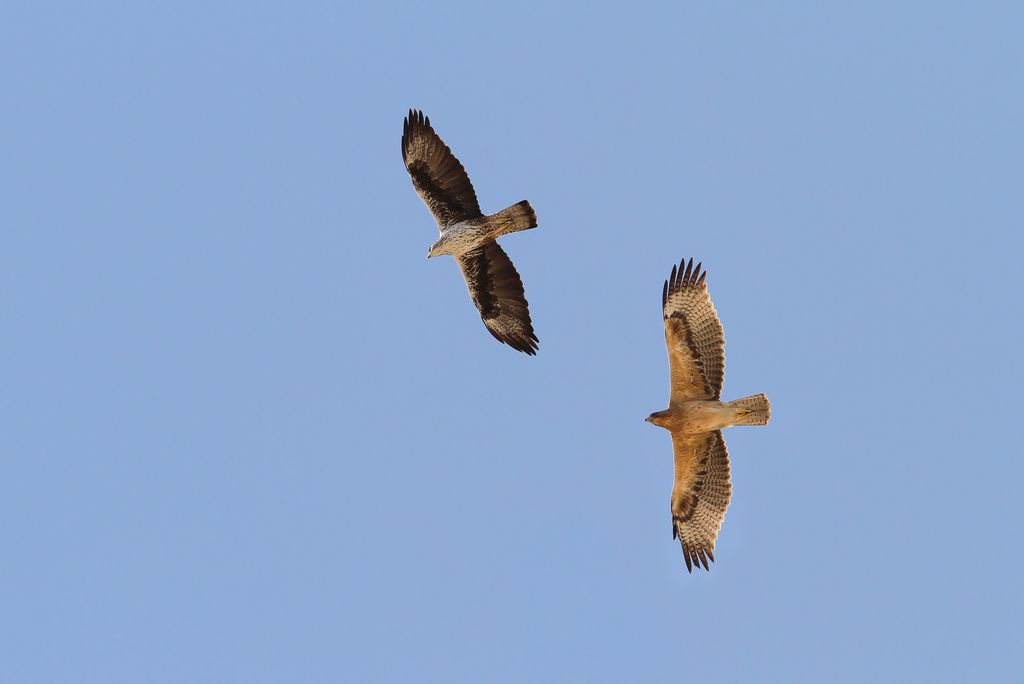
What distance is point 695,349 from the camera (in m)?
12.4

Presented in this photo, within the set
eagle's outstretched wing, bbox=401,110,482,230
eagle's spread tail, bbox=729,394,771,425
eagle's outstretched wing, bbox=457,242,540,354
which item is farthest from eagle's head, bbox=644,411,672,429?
eagle's outstretched wing, bbox=401,110,482,230

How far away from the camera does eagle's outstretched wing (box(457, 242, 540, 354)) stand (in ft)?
45.6

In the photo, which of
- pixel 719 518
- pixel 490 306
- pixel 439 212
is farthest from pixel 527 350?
pixel 719 518

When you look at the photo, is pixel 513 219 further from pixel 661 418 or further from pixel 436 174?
pixel 661 418

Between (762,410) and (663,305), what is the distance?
1.48 meters

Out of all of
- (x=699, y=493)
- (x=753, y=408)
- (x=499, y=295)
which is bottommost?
(x=699, y=493)

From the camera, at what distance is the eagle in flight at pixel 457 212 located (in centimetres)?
1316

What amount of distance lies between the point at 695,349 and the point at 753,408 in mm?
854

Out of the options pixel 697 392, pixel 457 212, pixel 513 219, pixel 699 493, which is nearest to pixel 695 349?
pixel 697 392

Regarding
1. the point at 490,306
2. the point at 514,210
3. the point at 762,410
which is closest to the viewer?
the point at 762,410

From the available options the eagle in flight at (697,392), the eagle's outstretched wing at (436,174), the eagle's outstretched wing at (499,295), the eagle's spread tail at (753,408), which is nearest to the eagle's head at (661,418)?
the eagle in flight at (697,392)

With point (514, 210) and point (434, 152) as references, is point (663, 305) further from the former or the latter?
point (434, 152)

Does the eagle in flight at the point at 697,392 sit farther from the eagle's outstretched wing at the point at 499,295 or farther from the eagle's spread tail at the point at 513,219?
the eagle's outstretched wing at the point at 499,295

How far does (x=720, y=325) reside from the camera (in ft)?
40.7
